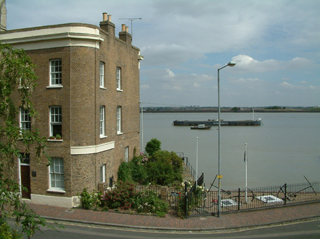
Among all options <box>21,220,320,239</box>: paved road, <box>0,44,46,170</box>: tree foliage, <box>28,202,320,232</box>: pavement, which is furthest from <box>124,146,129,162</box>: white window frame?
<box>0,44,46,170</box>: tree foliage

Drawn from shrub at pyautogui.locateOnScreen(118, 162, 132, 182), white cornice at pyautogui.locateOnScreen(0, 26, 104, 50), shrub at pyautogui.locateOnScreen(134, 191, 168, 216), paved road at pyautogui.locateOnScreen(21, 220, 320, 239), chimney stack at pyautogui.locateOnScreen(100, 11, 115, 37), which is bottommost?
paved road at pyautogui.locateOnScreen(21, 220, 320, 239)

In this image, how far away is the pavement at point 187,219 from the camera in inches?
619

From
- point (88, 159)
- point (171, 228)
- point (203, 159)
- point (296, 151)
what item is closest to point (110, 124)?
point (88, 159)

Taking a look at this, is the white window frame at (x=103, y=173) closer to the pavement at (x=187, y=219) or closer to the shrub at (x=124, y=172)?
the shrub at (x=124, y=172)

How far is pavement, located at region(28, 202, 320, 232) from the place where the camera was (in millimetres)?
15734

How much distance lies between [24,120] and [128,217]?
1006 centimetres

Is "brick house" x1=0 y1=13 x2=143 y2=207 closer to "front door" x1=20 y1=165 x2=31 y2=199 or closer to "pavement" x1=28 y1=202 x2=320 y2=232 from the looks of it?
"front door" x1=20 y1=165 x2=31 y2=199

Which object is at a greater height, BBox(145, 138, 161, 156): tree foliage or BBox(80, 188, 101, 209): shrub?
BBox(145, 138, 161, 156): tree foliage

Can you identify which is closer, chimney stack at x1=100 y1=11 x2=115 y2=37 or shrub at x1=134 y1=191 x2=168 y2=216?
shrub at x1=134 y1=191 x2=168 y2=216

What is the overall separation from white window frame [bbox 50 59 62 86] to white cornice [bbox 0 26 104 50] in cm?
111

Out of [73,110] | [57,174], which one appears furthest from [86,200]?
[73,110]

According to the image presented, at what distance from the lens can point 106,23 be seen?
22.0m

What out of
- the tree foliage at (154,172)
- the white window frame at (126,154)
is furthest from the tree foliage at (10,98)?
the white window frame at (126,154)

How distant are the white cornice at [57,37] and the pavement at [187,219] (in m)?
11.0
